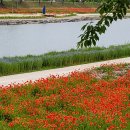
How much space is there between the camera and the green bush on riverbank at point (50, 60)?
16.2 m

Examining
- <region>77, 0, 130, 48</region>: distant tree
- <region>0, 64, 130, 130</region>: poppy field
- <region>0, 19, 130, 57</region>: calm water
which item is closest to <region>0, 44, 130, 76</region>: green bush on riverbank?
<region>0, 64, 130, 130</region>: poppy field

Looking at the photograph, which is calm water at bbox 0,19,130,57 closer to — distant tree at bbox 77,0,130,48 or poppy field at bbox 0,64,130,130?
poppy field at bbox 0,64,130,130

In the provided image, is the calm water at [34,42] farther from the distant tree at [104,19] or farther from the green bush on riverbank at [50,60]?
the distant tree at [104,19]

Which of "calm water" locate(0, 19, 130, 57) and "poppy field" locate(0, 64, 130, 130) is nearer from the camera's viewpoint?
"poppy field" locate(0, 64, 130, 130)

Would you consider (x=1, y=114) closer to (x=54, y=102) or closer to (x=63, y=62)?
(x=54, y=102)

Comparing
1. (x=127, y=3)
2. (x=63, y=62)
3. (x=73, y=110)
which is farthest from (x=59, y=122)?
(x=63, y=62)

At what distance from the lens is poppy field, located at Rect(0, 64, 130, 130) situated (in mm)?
8656

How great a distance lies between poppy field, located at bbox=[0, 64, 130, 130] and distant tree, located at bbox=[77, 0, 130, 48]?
7.69ft

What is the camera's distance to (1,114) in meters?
9.40

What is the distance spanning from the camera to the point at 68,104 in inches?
411

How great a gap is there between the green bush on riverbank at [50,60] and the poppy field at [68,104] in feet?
9.13

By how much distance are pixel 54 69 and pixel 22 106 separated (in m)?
7.33

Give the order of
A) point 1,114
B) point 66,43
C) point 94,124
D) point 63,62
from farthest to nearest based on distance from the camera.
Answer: point 66,43, point 63,62, point 1,114, point 94,124

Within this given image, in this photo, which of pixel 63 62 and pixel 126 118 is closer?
pixel 126 118
